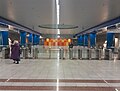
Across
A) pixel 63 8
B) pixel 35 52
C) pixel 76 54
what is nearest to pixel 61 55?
pixel 76 54

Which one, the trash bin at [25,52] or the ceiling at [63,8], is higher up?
the ceiling at [63,8]

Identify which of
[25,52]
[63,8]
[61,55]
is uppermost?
[63,8]

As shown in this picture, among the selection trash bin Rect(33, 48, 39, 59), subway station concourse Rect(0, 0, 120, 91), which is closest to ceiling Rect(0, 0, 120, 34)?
subway station concourse Rect(0, 0, 120, 91)

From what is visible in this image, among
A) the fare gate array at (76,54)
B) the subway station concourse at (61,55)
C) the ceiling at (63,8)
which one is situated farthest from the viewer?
the fare gate array at (76,54)

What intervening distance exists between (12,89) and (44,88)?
90cm

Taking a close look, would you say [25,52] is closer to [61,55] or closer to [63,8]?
[61,55]

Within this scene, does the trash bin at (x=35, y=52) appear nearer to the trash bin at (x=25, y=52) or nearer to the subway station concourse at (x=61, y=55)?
the subway station concourse at (x=61, y=55)

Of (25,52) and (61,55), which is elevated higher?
(25,52)

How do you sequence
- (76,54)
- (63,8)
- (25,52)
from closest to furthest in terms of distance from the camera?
(63,8), (25,52), (76,54)

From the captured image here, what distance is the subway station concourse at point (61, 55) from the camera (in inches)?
348

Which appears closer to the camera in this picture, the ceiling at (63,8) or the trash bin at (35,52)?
the ceiling at (63,8)

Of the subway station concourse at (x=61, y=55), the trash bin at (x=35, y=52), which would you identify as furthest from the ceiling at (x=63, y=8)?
the trash bin at (x=35, y=52)

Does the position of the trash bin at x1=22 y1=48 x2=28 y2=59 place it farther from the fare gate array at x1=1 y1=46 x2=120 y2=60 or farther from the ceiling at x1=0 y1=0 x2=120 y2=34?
the ceiling at x1=0 y1=0 x2=120 y2=34

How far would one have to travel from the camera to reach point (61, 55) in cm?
2173
